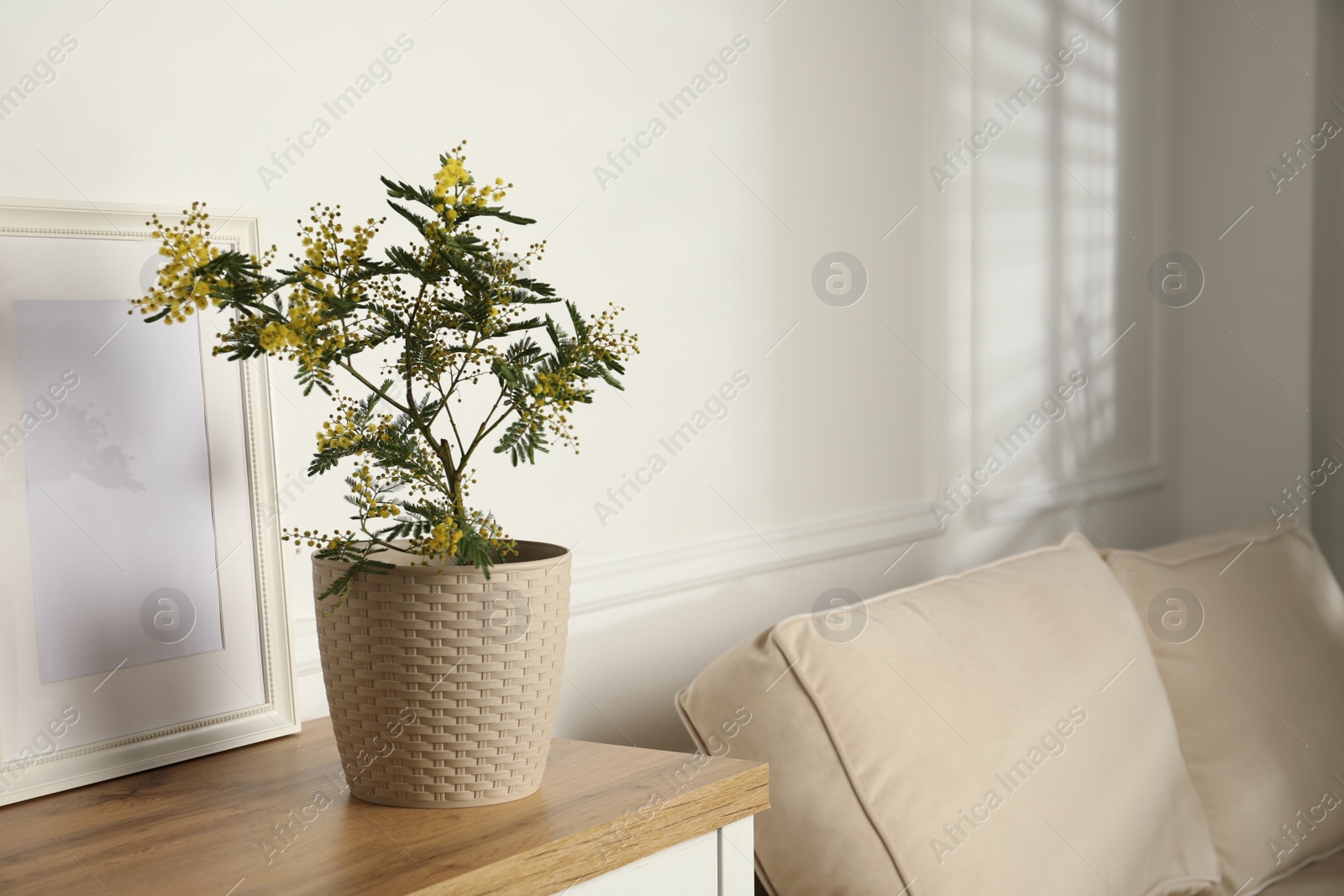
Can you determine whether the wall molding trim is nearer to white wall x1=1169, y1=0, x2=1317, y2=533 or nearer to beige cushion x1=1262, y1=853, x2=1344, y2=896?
beige cushion x1=1262, y1=853, x2=1344, y2=896

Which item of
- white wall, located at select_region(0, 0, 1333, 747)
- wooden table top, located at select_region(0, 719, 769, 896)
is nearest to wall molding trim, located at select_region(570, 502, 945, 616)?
white wall, located at select_region(0, 0, 1333, 747)

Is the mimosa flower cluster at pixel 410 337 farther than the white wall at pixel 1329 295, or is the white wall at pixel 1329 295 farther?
the white wall at pixel 1329 295

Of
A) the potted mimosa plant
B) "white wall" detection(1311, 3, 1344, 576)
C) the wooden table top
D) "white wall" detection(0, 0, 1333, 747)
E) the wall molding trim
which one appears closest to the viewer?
the wooden table top

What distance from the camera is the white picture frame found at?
92 cm

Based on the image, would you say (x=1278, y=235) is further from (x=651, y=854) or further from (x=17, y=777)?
(x=17, y=777)

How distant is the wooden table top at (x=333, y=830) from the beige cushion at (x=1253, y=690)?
1.08 metres

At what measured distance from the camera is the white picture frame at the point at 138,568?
916 millimetres

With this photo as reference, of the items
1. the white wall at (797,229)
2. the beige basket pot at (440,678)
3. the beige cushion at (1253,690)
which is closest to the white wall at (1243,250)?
the white wall at (797,229)

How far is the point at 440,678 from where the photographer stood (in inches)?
34.1

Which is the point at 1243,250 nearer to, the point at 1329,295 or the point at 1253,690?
the point at 1329,295

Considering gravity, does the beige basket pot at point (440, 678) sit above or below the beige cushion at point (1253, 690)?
above

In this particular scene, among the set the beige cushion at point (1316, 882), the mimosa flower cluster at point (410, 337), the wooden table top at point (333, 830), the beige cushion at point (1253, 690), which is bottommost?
the beige cushion at point (1316, 882)

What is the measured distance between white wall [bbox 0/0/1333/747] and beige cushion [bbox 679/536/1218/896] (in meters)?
0.32

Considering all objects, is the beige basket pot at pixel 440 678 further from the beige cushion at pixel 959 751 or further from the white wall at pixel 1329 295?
the white wall at pixel 1329 295
